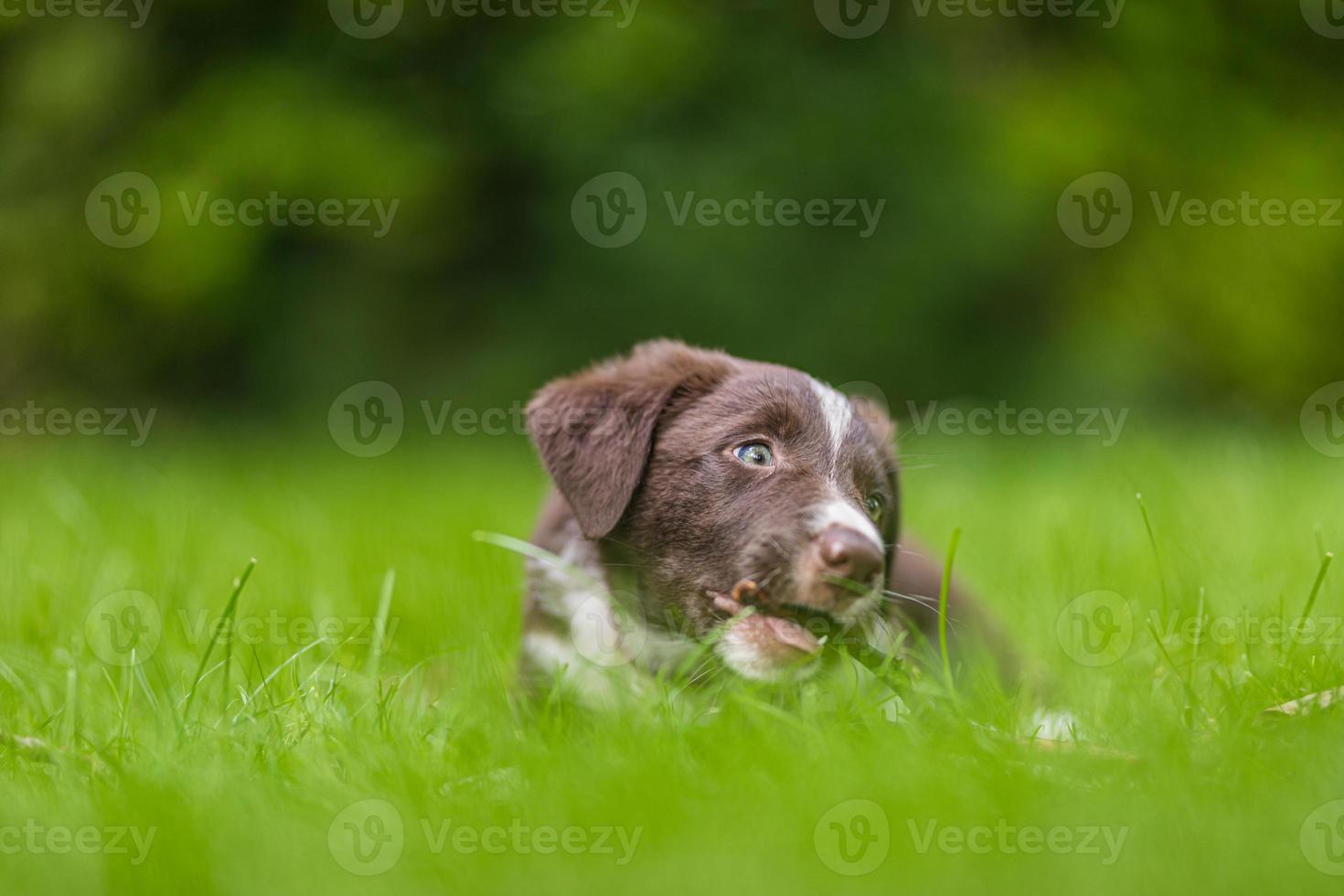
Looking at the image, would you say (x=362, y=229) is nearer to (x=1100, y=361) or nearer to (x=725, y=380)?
(x=1100, y=361)

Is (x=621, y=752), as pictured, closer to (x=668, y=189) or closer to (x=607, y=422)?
(x=607, y=422)

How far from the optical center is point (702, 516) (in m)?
3.10

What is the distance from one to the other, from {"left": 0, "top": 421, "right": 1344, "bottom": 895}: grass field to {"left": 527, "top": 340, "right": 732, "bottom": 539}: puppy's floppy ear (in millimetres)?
480

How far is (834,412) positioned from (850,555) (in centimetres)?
66

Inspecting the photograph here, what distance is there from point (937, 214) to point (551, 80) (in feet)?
10.0

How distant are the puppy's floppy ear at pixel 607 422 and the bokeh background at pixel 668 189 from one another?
5.85 meters

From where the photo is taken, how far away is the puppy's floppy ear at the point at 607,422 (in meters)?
3.17

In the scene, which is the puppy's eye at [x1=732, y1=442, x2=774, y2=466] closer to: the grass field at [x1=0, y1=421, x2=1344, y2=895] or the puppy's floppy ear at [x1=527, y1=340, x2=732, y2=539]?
the puppy's floppy ear at [x1=527, y1=340, x2=732, y2=539]

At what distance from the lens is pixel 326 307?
973 centimetres

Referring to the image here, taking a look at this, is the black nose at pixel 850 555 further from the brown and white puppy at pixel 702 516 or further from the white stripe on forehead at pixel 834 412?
the white stripe on forehead at pixel 834 412

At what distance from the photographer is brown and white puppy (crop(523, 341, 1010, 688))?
9.33ft

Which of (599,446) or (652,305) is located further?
(652,305)

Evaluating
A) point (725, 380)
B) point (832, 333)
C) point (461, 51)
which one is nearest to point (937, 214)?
point (832, 333)

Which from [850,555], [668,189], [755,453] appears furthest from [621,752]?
[668,189]
